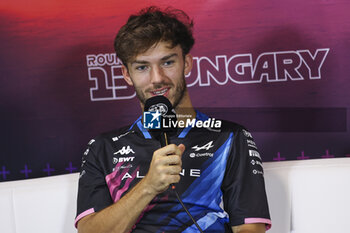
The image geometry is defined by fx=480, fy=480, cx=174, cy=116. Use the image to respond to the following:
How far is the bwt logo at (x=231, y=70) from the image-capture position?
90.0 inches

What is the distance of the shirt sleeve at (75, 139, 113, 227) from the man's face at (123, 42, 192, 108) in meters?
0.27

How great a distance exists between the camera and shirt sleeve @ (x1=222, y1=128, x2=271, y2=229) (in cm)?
149

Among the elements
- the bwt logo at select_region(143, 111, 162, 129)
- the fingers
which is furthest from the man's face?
the fingers

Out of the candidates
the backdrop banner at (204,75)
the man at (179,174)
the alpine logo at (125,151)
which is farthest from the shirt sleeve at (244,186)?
the backdrop banner at (204,75)

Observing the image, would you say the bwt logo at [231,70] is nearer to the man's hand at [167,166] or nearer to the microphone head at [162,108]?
the microphone head at [162,108]

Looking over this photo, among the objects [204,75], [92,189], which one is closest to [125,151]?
[92,189]

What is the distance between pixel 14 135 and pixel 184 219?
117 centimetres

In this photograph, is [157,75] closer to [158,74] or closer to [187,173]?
[158,74]

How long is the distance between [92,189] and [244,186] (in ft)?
1.62

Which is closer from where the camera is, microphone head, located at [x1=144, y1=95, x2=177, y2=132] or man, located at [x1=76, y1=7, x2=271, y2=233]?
microphone head, located at [x1=144, y1=95, x2=177, y2=132]

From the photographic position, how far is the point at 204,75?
91.3 inches

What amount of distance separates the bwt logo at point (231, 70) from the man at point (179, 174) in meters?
0.57

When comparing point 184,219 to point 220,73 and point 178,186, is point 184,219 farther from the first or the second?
point 220,73

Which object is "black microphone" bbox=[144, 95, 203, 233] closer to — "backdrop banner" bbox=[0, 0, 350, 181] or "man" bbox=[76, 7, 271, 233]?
"man" bbox=[76, 7, 271, 233]
